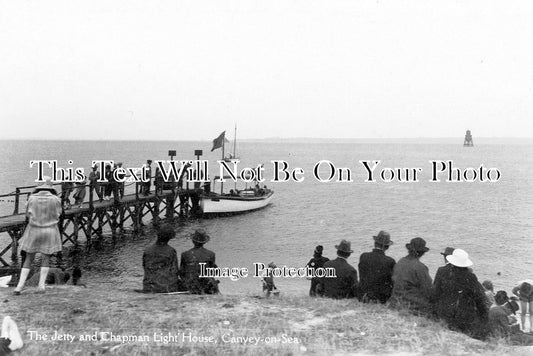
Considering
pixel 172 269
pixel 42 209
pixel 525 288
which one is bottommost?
pixel 525 288

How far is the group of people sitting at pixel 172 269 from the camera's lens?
7988mm

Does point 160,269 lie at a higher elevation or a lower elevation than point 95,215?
higher

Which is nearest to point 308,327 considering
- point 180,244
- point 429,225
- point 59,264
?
point 59,264

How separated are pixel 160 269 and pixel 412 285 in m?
4.40

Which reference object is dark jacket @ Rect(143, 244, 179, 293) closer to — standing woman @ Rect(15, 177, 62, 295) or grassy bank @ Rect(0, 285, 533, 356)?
grassy bank @ Rect(0, 285, 533, 356)

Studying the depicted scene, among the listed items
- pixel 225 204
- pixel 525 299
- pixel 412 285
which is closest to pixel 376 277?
pixel 412 285

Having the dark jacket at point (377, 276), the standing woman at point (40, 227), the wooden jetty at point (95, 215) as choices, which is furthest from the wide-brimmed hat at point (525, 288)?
the wooden jetty at point (95, 215)

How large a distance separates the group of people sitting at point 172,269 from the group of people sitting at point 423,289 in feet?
7.28

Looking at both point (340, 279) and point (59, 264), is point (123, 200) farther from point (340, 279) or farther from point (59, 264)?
point (340, 279)

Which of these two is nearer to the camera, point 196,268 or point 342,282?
point 342,282

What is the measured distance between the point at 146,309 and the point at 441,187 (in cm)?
6622

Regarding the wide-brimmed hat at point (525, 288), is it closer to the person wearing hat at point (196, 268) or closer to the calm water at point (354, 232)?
the person wearing hat at point (196, 268)

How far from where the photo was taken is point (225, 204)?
35625 mm

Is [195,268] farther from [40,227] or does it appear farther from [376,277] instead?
[376,277]
